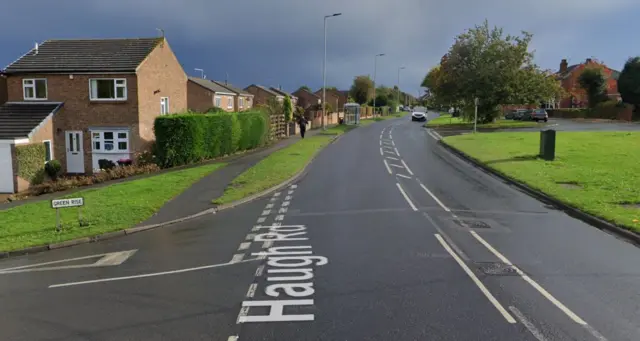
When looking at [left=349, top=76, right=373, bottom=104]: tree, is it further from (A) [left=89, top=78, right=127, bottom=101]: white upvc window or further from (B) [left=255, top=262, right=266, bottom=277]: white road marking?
(B) [left=255, top=262, right=266, bottom=277]: white road marking

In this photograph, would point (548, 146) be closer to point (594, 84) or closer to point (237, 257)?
point (237, 257)

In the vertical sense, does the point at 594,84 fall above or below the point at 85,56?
above

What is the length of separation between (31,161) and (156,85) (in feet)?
30.0

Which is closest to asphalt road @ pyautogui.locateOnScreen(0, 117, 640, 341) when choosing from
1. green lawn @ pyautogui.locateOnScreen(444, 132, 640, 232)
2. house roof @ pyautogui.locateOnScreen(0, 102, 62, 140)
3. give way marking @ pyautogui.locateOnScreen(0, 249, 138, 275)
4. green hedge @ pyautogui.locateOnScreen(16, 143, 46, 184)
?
give way marking @ pyautogui.locateOnScreen(0, 249, 138, 275)

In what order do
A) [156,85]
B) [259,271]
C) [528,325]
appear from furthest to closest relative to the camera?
[156,85] < [259,271] < [528,325]

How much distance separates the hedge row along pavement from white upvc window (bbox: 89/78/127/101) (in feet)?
18.2

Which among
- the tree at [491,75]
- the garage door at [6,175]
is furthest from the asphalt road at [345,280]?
Result: the tree at [491,75]

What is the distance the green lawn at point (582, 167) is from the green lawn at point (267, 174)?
321 inches

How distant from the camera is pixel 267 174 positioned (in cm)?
1983

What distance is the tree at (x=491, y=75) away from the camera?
4897 cm

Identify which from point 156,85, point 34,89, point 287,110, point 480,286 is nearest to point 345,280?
point 480,286

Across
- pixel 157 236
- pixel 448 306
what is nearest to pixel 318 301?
pixel 448 306

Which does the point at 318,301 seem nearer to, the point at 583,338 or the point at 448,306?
the point at 448,306

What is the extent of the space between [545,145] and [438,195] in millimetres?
9659
